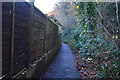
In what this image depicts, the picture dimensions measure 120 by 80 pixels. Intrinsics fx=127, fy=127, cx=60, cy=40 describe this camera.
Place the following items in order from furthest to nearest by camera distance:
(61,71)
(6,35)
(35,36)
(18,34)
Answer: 1. (61,71)
2. (35,36)
3. (18,34)
4. (6,35)

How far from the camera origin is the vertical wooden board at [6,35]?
194cm

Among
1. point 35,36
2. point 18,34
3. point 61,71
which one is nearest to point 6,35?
point 18,34

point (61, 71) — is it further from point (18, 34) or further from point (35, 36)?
point (18, 34)

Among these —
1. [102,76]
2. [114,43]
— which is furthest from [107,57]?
[102,76]

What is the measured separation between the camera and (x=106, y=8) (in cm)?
643

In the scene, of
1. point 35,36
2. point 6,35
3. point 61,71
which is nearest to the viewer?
point 6,35

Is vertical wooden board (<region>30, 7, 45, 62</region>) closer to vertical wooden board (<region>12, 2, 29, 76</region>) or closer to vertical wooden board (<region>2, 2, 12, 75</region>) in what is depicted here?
vertical wooden board (<region>12, 2, 29, 76</region>)

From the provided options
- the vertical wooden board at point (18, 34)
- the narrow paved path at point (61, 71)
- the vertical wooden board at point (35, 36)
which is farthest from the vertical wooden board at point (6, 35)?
the narrow paved path at point (61, 71)

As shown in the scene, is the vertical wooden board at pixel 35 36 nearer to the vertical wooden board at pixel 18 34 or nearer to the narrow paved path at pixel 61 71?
the vertical wooden board at pixel 18 34

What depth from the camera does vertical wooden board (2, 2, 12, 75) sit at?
1938 millimetres

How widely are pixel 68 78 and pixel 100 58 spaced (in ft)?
4.74

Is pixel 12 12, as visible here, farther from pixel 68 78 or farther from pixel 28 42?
pixel 68 78

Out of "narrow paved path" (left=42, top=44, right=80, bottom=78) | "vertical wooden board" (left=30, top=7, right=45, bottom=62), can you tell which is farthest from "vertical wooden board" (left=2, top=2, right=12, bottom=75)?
"narrow paved path" (left=42, top=44, right=80, bottom=78)

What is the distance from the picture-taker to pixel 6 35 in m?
2.03
